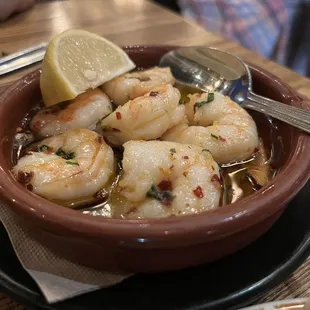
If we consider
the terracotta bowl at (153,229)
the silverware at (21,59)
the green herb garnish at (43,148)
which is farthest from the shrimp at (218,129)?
the silverware at (21,59)

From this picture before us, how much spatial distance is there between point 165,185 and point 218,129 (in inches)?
7.8

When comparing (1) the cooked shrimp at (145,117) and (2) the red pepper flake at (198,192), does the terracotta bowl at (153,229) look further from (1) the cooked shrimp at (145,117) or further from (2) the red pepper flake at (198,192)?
(1) the cooked shrimp at (145,117)

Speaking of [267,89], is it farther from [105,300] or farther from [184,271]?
[105,300]

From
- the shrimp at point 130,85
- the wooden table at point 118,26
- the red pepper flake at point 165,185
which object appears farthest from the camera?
the wooden table at point 118,26

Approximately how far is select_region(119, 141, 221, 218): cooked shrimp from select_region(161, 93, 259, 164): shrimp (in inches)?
2.7

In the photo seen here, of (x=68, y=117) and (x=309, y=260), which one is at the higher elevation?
(x=68, y=117)

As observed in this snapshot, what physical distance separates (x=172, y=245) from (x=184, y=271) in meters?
0.10

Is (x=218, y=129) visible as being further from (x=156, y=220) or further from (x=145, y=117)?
(x=156, y=220)

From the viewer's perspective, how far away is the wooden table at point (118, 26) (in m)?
1.59

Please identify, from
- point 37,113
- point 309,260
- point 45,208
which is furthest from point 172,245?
point 37,113

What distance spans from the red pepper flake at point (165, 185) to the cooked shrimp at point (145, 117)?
0.15 meters

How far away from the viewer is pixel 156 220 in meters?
0.67

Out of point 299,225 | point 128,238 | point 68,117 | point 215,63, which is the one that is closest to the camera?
point 128,238

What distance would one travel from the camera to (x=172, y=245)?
673mm
